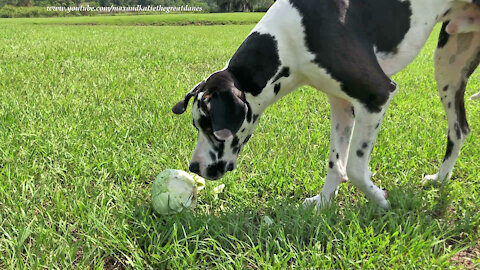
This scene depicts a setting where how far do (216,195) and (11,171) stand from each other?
4.82 feet

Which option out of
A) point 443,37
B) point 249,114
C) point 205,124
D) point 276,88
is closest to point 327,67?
point 276,88

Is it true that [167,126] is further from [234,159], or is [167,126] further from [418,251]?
[418,251]

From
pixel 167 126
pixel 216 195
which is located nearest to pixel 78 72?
pixel 167 126

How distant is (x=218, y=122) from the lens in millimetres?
2137

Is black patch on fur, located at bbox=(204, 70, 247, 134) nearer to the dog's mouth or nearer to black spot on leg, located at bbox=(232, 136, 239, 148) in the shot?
black spot on leg, located at bbox=(232, 136, 239, 148)

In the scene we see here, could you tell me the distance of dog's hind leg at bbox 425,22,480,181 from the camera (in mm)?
2791

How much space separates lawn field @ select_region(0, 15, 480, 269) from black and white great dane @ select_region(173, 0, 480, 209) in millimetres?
286

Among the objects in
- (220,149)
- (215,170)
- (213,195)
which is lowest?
(213,195)

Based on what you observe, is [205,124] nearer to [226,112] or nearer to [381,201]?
[226,112]

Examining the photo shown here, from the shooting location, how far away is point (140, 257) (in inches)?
78.2

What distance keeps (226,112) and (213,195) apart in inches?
28.5

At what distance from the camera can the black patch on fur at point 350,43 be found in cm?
221

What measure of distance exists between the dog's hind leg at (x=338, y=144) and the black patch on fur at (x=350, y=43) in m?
0.41

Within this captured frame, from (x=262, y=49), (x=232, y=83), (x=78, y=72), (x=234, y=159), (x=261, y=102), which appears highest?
(x=262, y=49)
